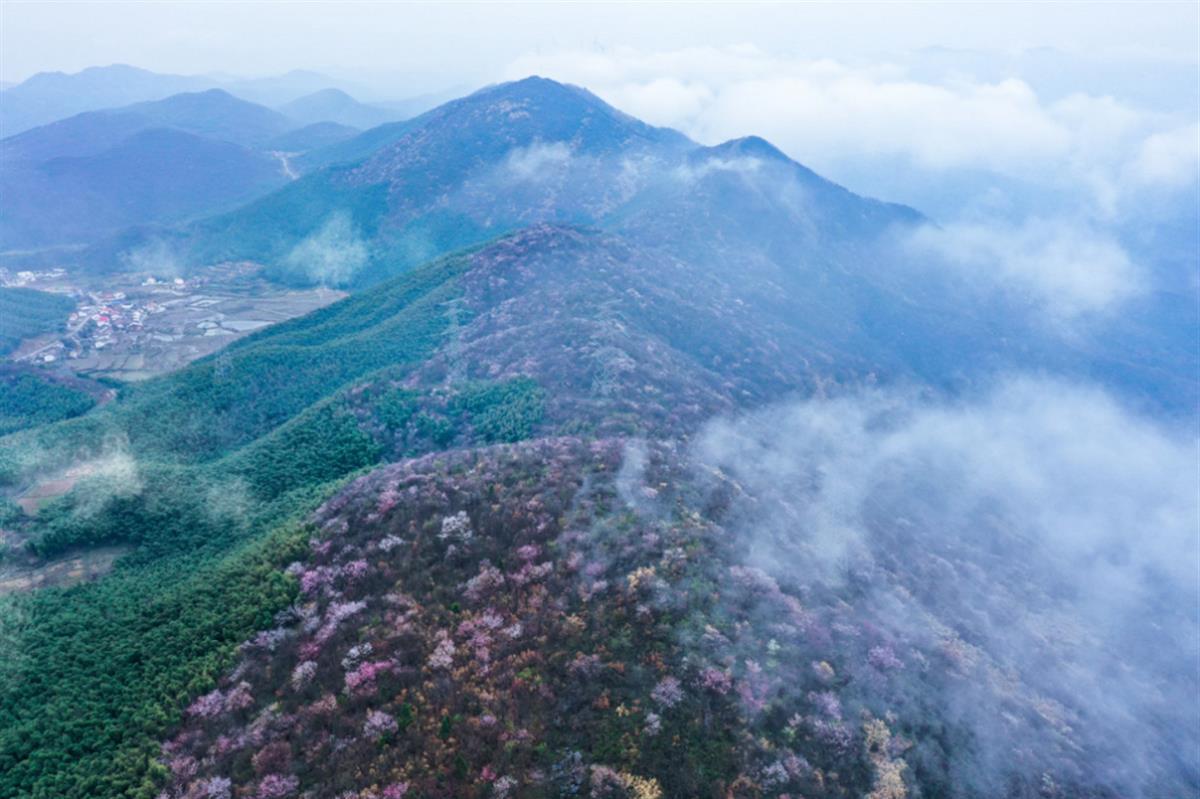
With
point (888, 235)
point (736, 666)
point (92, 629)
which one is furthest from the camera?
point (888, 235)

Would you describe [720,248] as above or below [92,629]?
above

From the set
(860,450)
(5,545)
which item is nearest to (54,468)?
(5,545)

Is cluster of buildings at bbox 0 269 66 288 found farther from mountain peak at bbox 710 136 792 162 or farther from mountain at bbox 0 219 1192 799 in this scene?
mountain peak at bbox 710 136 792 162

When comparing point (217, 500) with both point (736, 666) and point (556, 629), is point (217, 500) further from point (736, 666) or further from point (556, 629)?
point (736, 666)

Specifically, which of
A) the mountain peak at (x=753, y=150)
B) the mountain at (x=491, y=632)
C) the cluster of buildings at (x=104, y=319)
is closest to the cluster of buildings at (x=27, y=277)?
the cluster of buildings at (x=104, y=319)

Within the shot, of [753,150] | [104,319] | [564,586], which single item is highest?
[753,150]

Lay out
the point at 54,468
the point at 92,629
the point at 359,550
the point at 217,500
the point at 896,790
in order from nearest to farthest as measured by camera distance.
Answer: the point at 896,790 → the point at 92,629 → the point at 359,550 → the point at 217,500 → the point at 54,468

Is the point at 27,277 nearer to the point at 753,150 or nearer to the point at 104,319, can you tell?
the point at 104,319

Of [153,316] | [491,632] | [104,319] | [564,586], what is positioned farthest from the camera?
[153,316]

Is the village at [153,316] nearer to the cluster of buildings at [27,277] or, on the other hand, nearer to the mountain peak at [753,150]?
the cluster of buildings at [27,277]

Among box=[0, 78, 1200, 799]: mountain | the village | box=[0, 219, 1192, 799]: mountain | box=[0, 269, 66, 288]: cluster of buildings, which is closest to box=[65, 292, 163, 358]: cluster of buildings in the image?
the village

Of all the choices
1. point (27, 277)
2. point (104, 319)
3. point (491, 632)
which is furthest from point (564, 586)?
point (27, 277)
